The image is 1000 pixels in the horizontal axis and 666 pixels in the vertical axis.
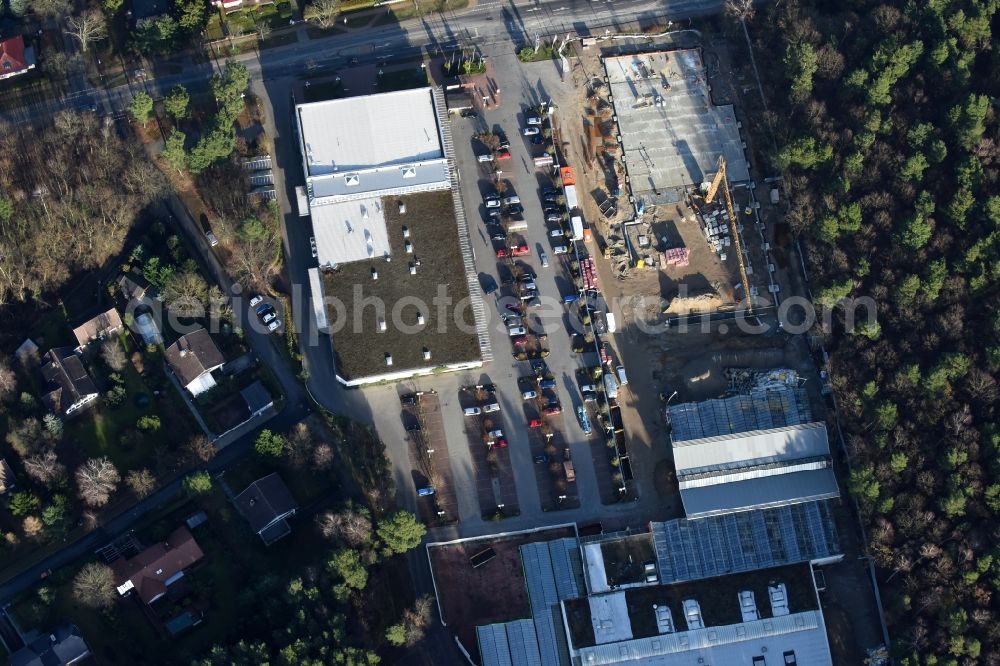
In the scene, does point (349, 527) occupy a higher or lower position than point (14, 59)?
lower

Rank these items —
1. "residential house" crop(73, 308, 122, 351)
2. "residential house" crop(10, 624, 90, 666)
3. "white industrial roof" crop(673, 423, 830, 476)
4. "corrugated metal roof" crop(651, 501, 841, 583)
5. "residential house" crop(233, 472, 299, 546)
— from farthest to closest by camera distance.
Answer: "residential house" crop(73, 308, 122, 351), "white industrial roof" crop(673, 423, 830, 476), "corrugated metal roof" crop(651, 501, 841, 583), "residential house" crop(233, 472, 299, 546), "residential house" crop(10, 624, 90, 666)

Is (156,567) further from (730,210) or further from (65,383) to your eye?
(730,210)

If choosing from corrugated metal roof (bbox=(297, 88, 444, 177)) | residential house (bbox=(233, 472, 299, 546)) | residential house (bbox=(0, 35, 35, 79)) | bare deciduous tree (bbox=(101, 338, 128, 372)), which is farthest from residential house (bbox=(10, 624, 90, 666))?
residential house (bbox=(0, 35, 35, 79))

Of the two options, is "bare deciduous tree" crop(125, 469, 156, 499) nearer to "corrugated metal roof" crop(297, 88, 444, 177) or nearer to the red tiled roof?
"corrugated metal roof" crop(297, 88, 444, 177)

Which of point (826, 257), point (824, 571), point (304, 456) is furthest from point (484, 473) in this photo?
point (826, 257)

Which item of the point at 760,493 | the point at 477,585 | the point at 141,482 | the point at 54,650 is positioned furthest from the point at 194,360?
the point at 760,493

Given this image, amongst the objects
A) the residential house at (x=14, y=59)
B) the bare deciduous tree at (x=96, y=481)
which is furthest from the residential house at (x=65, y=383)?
the residential house at (x=14, y=59)

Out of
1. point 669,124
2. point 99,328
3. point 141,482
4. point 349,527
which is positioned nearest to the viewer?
point 349,527
